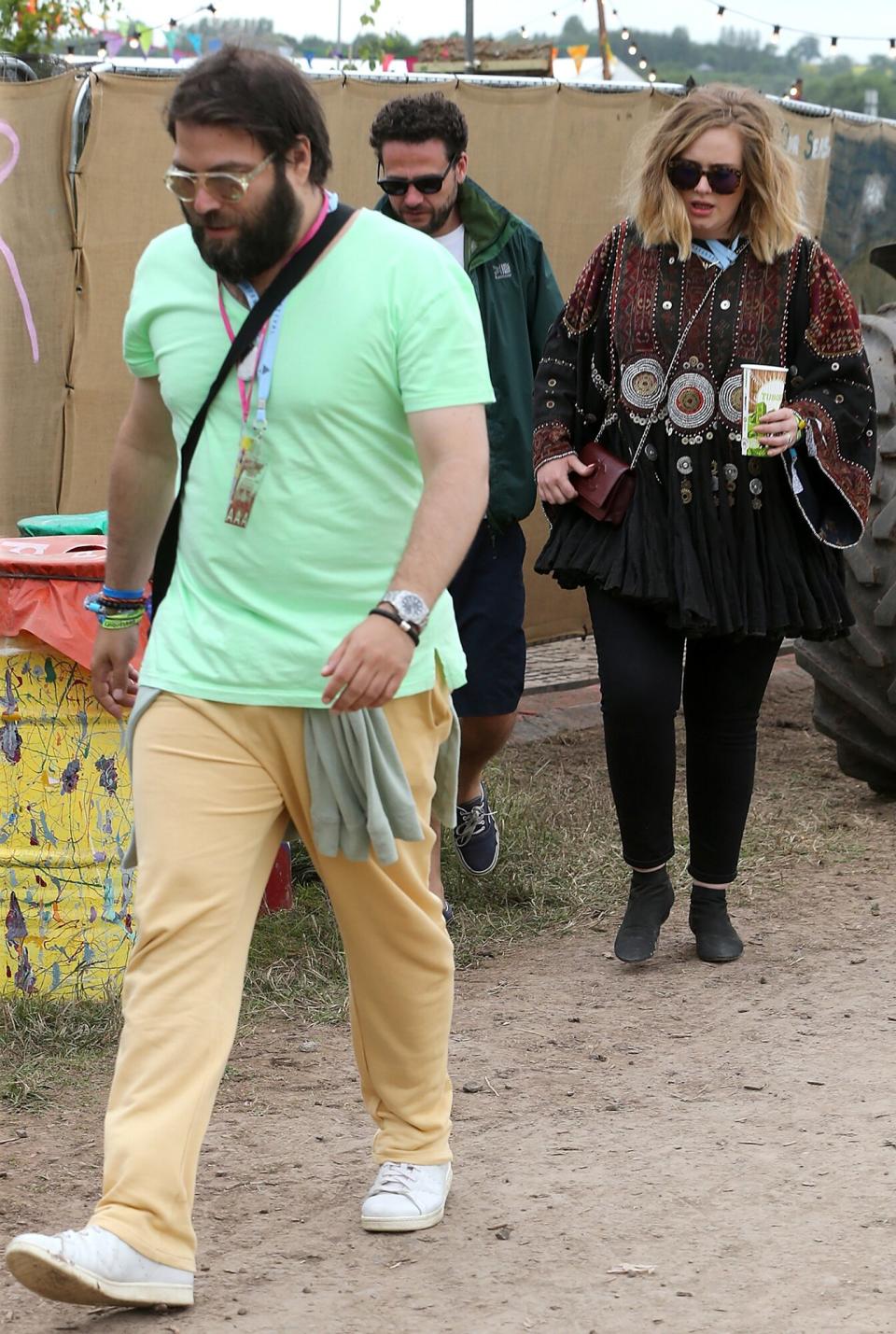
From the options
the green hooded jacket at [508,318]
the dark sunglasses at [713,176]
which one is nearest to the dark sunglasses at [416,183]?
the green hooded jacket at [508,318]

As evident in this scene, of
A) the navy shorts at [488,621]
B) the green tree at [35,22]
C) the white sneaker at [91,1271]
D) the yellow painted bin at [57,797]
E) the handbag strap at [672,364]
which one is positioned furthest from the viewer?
the green tree at [35,22]

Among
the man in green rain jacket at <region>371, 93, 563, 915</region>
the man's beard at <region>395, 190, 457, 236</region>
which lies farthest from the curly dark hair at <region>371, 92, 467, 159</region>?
the man's beard at <region>395, 190, 457, 236</region>

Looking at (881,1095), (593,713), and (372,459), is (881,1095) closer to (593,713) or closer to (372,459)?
(372,459)

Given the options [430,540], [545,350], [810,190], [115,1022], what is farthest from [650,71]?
[430,540]

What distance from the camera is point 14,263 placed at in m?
6.48

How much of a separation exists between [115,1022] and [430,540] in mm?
1825

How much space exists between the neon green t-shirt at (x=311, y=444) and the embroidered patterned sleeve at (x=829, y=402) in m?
1.58

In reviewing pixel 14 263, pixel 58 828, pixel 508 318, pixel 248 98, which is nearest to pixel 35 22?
pixel 14 263

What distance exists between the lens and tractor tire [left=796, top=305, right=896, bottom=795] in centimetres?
552

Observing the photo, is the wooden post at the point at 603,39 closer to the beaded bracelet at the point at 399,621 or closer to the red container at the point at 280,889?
the red container at the point at 280,889

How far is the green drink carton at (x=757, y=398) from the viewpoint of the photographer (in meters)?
4.09

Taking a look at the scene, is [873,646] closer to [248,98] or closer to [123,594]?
[123,594]

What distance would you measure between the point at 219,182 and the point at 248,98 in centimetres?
13

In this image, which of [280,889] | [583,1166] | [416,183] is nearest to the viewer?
[583,1166]
